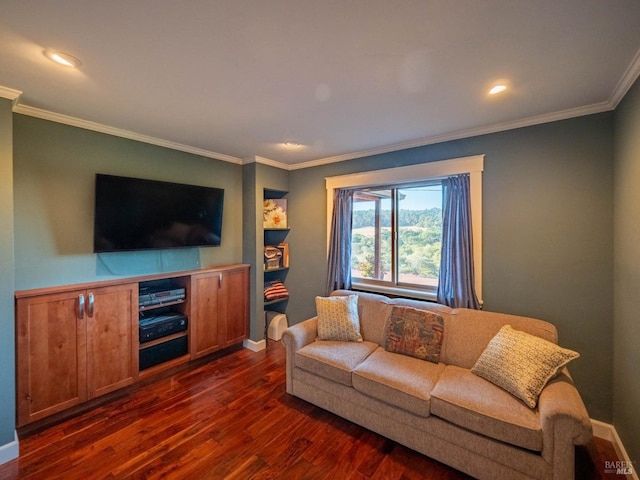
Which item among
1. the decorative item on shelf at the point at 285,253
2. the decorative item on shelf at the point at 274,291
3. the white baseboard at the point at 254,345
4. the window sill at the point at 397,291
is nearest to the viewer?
the window sill at the point at 397,291

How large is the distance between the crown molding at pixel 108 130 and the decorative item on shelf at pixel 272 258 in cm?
133

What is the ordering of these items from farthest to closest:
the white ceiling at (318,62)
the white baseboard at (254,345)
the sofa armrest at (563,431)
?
the white baseboard at (254,345) < the sofa armrest at (563,431) < the white ceiling at (318,62)

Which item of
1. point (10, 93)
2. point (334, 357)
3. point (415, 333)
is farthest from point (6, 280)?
point (415, 333)

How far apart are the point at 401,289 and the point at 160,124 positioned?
2964mm

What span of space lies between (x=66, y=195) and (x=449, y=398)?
3424 millimetres

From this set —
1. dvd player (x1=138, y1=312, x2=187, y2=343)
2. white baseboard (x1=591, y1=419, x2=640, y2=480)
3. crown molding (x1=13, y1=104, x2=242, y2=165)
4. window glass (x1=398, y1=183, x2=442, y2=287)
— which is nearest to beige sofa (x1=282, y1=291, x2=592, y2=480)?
window glass (x1=398, y1=183, x2=442, y2=287)

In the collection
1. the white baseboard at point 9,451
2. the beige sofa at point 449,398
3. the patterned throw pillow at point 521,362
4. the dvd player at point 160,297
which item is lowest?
the white baseboard at point 9,451

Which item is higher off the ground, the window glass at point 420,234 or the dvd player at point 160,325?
the window glass at point 420,234

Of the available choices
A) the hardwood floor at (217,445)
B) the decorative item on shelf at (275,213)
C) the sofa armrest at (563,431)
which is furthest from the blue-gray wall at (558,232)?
the decorative item on shelf at (275,213)

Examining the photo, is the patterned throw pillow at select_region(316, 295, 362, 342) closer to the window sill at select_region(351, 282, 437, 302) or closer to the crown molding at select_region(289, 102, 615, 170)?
the window sill at select_region(351, 282, 437, 302)

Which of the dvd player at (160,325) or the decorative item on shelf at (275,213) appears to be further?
the decorative item on shelf at (275,213)

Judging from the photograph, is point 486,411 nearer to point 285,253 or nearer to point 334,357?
point 334,357

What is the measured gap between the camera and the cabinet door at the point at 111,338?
239cm

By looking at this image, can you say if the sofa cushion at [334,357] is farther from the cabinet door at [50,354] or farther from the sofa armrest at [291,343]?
the cabinet door at [50,354]
